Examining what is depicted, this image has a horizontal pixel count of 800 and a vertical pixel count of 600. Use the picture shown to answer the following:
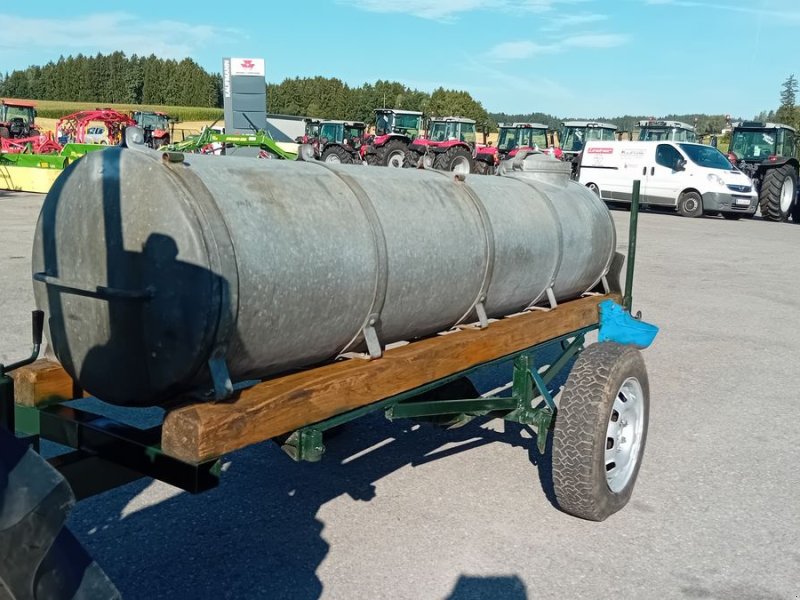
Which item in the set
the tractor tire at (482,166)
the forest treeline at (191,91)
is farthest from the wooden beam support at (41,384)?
the forest treeline at (191,91)

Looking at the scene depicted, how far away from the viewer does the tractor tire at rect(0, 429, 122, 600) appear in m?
1.49

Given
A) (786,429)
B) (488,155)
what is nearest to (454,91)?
(488,155)

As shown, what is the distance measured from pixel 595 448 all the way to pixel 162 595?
1.93 m

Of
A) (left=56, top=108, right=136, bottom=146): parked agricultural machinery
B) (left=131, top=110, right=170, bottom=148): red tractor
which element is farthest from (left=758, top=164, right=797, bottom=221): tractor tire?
(left=131, top=110, right=170, bottom=148): red tractor

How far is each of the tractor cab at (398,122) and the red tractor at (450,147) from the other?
4.21ft

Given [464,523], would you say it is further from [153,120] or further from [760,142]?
[153,120]

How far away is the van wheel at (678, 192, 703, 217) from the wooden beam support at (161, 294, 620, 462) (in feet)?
65.2

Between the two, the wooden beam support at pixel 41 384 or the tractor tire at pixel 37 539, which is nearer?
the tractor tire at pixel 37 539

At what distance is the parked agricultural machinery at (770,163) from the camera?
2269 centimetres

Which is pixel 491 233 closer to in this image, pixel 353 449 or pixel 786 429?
pixel 353 449

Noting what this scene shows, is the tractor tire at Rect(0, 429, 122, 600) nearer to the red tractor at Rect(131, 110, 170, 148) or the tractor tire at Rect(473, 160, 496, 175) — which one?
the tractor tire at Rect(473, 160, 496, 175)

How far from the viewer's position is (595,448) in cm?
365

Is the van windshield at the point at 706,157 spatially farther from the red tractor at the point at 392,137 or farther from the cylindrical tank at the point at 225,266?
the cylindrical tank at the point at 225,266

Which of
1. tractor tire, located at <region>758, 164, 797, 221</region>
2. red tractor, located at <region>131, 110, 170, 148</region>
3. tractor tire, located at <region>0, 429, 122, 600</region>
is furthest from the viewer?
red tractor, located at <region>131, 110, 170, 148</region>
